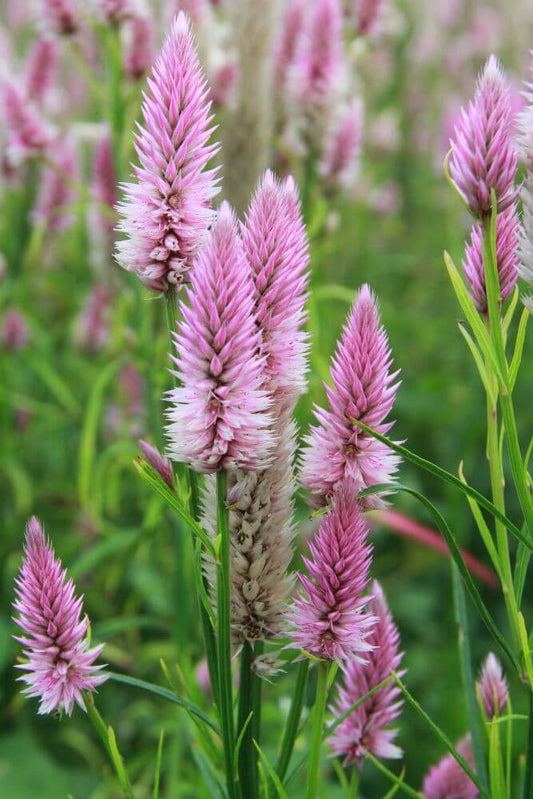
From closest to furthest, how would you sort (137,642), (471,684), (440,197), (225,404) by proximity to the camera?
(225,404)
(471,684)
(137,642)
(440,197)

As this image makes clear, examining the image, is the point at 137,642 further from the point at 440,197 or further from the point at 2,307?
the point at 440,197

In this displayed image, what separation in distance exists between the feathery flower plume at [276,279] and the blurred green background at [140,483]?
40 cm

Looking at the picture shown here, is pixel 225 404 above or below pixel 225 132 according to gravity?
below

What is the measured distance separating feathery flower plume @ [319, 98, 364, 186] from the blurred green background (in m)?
0.07

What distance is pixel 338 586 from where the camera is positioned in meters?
0.66

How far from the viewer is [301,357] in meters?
0.66

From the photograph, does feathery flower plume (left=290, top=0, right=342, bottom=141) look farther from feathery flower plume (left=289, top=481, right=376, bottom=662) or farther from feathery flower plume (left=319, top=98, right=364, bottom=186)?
feathery flower plume (left=289, top=481, right=376, bottom=662)

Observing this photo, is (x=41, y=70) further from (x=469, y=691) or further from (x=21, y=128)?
(x=469, y=691)


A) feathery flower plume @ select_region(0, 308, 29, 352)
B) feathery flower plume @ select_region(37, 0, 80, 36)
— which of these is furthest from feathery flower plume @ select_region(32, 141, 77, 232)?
feathery flower plume @ select_region(37, 0, 80, 36)

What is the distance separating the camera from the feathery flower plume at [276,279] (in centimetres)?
64

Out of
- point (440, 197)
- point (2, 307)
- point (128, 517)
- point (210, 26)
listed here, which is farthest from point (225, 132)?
point (440, 197)

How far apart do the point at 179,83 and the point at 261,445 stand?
26cm

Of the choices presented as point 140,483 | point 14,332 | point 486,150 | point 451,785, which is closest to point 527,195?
point 486,150

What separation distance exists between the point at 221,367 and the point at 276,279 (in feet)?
0.26
